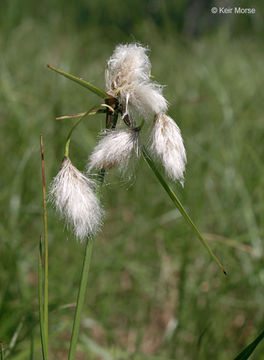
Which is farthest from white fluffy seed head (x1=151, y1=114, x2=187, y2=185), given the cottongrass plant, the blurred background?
the blurred background

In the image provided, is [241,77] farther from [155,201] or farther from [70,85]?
[155,201]

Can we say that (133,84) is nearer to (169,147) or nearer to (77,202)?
(169,147)

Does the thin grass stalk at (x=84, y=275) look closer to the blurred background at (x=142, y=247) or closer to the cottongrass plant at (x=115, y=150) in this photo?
the cottongrass plant at (x=115, y=150)

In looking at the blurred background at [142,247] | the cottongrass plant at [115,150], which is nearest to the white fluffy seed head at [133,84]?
the cottongrass plant at [115,150]

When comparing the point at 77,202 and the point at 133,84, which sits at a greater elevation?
the point at 133,84

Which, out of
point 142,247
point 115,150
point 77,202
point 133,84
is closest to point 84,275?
point 77,202

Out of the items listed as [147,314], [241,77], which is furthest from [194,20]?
[147,314]
